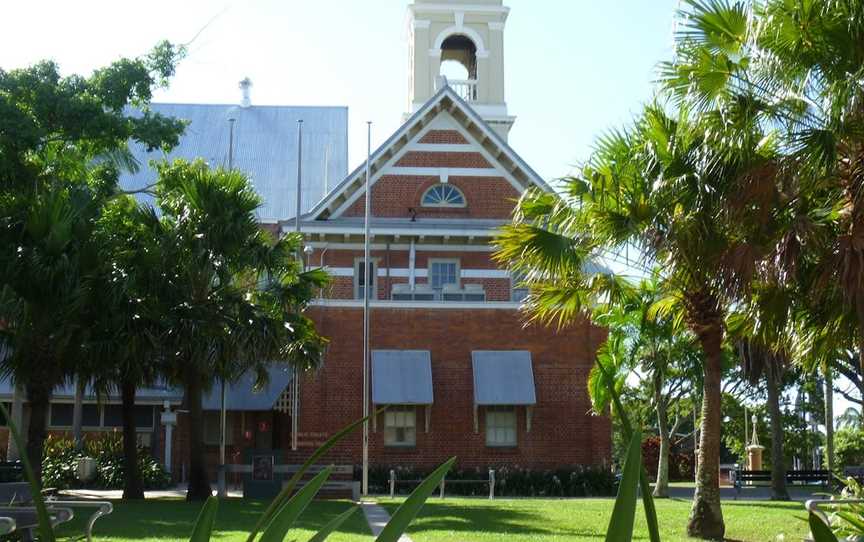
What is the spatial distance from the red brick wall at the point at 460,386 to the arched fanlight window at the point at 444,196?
14.0 ft

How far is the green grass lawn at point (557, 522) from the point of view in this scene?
1634cm

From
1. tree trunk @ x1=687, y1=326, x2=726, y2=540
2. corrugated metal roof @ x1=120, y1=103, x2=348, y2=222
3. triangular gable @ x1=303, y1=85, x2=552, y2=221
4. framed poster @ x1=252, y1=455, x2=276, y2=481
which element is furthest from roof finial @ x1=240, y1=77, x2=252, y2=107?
tree trunk @ x1=687, y1=326, x2=726, y2=540

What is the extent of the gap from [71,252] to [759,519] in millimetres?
13641

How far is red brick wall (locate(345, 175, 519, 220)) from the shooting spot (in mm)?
36719

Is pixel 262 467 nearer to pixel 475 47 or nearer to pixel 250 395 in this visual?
pixel 250 395

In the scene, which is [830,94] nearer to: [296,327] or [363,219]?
[296,327]

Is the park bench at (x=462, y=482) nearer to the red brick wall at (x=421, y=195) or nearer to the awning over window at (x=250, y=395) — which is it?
the awning over window at (x=250, y=395)

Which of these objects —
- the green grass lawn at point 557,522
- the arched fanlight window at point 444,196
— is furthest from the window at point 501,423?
the green grass lawn at point 557,522

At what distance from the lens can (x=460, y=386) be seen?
34031 mm

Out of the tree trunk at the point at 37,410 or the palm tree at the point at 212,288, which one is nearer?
the tree trunk at the point at 37,410

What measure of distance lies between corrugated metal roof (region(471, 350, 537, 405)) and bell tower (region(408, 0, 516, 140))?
1296 cm

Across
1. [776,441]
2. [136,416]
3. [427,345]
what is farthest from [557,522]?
[136,416]

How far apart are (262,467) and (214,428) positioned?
385 inches

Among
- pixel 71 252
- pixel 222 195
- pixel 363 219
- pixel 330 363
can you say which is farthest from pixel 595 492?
pixel 71 252
